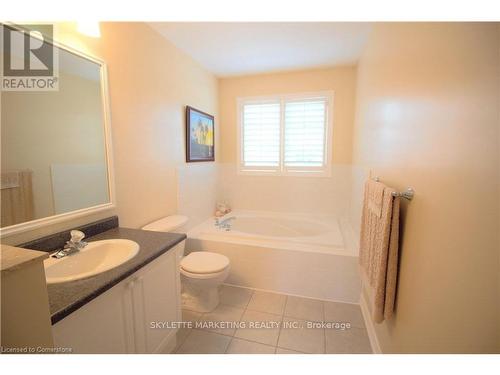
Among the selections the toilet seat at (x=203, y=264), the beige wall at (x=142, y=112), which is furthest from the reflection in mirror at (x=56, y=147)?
the toilet seat at (x=203, y=264)

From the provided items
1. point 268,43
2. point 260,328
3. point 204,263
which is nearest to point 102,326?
point 204,263

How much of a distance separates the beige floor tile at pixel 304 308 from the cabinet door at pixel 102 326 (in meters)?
1.30

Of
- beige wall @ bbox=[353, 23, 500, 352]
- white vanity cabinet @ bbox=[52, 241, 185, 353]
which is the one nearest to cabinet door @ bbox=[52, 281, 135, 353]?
white vanity cabinet @ bbox=[52, 241, 185, 353]

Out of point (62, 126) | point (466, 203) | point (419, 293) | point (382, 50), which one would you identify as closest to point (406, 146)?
point (466, 203)

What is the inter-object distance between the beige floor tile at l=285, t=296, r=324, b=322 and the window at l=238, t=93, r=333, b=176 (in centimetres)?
161

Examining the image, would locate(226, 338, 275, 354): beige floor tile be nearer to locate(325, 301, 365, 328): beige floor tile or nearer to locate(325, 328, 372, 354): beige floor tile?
locate(325, 328, 372, 354): beige floor tile

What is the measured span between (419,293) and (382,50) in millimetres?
1681

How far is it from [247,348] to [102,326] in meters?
1.02

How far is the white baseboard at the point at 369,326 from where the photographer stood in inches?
58.5

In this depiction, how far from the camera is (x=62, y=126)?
4.06 feet

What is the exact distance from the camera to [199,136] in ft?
8.70

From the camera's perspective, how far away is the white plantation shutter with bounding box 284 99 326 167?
2918 mm
